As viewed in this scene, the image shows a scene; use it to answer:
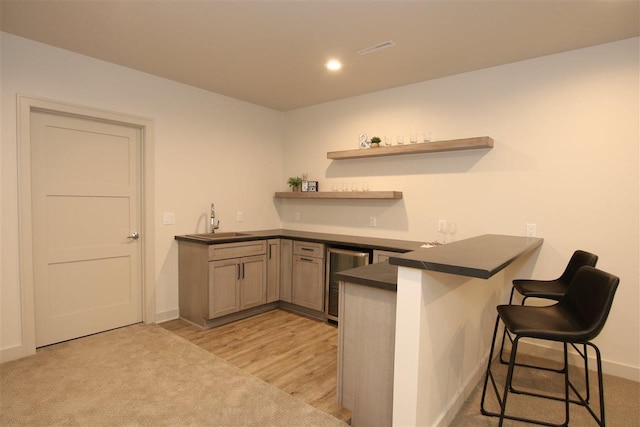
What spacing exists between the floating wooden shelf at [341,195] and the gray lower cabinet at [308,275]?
0.69 metres

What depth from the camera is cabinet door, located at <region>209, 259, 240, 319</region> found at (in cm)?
361

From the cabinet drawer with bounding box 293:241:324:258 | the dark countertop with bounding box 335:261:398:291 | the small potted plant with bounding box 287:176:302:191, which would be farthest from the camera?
the small potted plant with bounding box 287:176:302:191

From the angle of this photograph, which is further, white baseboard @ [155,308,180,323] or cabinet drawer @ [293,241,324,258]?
cabinet drawer @ [293,241,324,258]

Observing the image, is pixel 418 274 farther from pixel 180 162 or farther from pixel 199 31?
pixel 180 162

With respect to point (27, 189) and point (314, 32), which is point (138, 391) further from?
point (314, 32)

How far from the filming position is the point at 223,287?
3.70 meters

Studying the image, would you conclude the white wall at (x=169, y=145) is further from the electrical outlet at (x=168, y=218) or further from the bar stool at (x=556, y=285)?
the bar stool at (x=556, y=285)

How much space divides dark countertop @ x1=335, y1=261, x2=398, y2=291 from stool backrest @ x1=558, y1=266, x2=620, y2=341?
917mm

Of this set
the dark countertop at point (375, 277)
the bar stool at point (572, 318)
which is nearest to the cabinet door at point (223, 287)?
the dark countertop at point (375, 277)

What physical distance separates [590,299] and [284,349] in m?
2.32

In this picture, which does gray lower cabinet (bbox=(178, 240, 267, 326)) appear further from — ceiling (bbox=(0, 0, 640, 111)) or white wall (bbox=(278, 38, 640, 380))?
ceiling (bbox=(0, 0, 640, 111))

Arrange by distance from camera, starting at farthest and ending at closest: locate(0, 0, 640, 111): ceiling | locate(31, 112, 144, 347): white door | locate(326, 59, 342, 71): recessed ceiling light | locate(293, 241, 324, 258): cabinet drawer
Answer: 1. locate(293, 241, 324, 258): cabinet drawer
2. locate(326, 59, 342, 71): recessed ceiling light
3. locate(31, 112, 144, 347): white door
4. locate(0, 0, 640, 111): ceiling

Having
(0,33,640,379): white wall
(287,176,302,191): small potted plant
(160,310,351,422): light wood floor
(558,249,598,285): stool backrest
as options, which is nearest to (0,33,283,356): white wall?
(0,33,640,379): white wall

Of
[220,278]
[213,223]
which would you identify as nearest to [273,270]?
[220,278]
